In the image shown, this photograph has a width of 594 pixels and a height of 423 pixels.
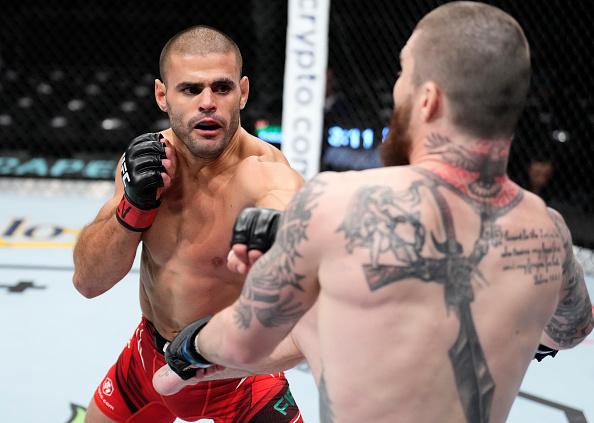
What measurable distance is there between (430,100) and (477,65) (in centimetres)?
8

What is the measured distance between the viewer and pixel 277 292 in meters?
1.26

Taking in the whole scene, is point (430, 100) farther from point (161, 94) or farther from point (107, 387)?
point (107, 387)

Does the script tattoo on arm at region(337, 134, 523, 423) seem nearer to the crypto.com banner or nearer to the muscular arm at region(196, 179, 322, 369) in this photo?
the muscular arm at region(196, 179, 322, 369)

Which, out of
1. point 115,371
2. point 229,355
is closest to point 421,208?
point 229,355

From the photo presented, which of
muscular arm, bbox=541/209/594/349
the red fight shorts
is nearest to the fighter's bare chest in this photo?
the red fight shorts

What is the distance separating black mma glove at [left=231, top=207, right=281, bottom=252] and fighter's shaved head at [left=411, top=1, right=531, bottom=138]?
1.10 feet

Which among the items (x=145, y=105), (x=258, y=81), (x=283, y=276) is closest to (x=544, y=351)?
(x=283, y=276)

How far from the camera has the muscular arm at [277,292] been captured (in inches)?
48.2

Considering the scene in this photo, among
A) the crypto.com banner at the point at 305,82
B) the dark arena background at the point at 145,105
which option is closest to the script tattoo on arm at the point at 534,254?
the dark arena background at the point at 145,105

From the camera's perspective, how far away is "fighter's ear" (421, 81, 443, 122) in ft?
3.91

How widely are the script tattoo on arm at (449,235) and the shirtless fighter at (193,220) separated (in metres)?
0.76

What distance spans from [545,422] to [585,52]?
361cm

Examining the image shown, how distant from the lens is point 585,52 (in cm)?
589

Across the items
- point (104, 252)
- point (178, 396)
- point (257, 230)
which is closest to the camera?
point (257, 230)
